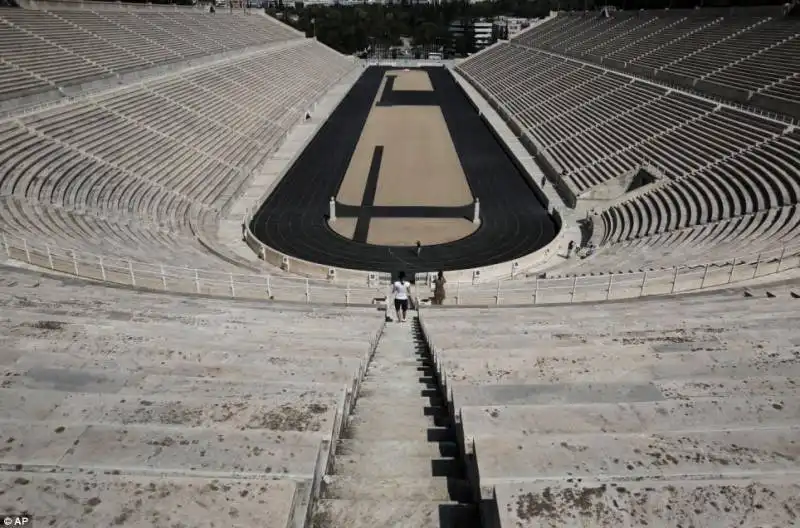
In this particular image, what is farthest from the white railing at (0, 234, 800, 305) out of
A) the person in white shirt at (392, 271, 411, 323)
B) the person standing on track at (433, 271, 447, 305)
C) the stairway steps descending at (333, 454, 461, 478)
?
the stairway steps descending at (333, 454, 461, 478)

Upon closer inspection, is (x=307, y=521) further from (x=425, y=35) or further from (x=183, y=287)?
(x=425, y=35)

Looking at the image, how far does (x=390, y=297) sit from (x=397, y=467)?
876 centimetres

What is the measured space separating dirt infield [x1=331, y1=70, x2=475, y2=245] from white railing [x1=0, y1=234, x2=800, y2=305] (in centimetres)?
757

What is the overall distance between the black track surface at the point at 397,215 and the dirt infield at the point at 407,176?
49 centimetres

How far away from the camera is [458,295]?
44.5 ft

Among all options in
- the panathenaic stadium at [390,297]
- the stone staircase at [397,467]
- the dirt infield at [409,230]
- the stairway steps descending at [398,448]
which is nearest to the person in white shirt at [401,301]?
the panathenaic stadium at [390,297]

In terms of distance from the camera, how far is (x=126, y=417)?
4.15 meters

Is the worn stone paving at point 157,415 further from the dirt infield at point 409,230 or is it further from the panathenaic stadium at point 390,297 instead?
the dirt infield at point 409,230

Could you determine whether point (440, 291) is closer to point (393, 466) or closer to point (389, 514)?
point (393, 466)

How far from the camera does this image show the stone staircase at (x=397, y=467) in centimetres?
337

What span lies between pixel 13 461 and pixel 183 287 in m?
9.33

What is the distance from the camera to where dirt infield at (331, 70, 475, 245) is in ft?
70.5

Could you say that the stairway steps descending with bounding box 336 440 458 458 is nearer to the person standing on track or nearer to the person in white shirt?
the person in white shirt

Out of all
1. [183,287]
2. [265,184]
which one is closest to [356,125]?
[265,184]
